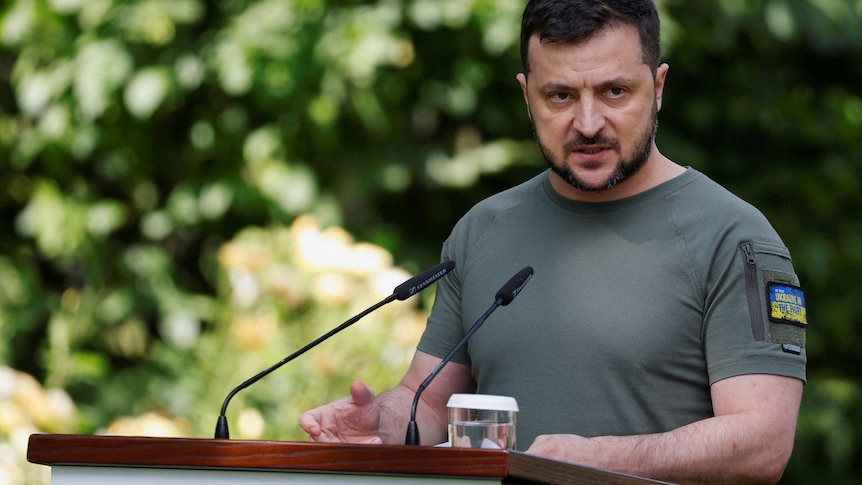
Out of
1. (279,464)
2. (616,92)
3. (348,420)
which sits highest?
(616,92)

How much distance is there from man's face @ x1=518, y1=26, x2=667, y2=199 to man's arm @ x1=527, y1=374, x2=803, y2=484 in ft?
1.41

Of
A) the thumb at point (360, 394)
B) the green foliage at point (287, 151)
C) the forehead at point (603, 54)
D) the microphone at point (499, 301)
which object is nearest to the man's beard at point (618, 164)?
the forehead at point (603, 54)

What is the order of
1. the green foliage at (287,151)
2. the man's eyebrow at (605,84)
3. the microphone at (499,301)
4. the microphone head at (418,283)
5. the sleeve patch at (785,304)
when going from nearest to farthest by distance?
the microphone at (499,301), the microphone head at (418,283), the sleeve patch at (785,304), the man's eyebrow at (605,84), the green foliage at (287,151)

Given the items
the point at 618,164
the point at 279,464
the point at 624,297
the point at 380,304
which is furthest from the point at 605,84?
the point at 279,464

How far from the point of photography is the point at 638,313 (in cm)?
221

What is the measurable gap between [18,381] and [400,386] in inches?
75.9

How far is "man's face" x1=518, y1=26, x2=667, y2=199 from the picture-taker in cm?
225

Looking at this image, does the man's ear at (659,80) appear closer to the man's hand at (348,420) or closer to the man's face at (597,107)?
the man's face at (597,107)

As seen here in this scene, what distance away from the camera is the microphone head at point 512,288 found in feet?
6.56

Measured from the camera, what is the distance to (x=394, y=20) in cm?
488

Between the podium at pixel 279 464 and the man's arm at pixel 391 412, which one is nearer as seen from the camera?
the podium at pixel 279 464

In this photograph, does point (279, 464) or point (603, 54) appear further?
point (603, 54)

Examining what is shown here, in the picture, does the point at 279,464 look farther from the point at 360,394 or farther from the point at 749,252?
the point at 749,252

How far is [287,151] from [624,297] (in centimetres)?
304
